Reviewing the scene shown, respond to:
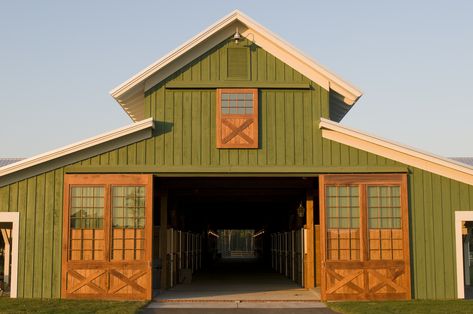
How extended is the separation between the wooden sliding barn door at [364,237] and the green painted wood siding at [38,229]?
7279 mm

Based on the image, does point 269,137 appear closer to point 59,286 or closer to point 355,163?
point 355,163

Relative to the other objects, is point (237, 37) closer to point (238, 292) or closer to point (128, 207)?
point (128, 207)

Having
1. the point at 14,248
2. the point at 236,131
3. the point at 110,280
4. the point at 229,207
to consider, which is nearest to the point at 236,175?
the point at 236,131

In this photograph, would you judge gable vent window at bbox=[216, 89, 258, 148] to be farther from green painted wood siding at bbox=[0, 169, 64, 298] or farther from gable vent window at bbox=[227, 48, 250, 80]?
green painted wood siding at bbox=[0, 169, 64, 298]

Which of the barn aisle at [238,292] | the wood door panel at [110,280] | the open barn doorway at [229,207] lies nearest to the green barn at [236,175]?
the wood door panel at [110,280]

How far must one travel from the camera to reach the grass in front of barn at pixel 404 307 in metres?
16.4

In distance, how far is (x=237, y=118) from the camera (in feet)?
63.8

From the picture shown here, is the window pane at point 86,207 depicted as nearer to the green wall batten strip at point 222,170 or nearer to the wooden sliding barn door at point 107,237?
the wooden sliding barn door at point 107,237

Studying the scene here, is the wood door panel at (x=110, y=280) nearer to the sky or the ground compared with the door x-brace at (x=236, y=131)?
nearer to the ground

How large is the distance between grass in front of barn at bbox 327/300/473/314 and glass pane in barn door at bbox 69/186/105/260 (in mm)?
6471

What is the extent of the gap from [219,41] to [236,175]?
3.84m

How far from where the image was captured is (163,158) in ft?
63.5

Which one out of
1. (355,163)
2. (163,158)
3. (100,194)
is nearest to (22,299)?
(100,194)

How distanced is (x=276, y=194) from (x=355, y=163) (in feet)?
29.9
